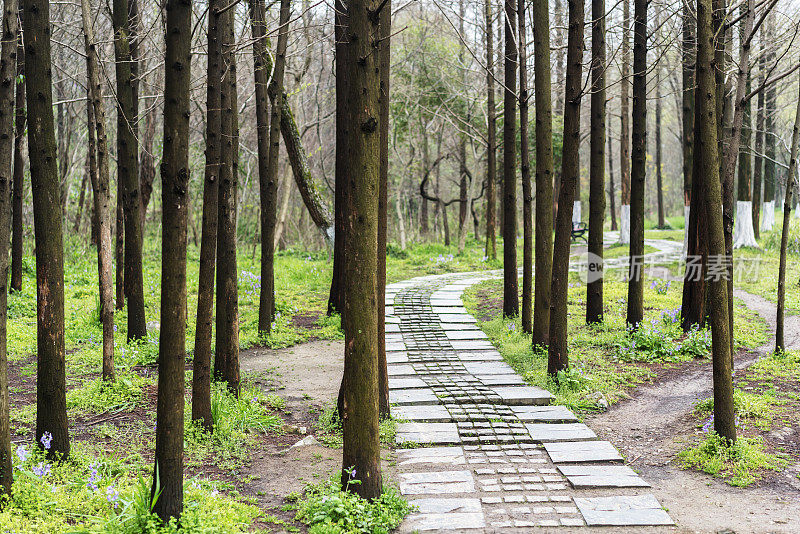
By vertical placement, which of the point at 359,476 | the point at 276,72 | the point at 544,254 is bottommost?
the point at 359,476

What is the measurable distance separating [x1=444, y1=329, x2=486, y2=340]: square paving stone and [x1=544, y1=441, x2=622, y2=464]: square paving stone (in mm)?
4015

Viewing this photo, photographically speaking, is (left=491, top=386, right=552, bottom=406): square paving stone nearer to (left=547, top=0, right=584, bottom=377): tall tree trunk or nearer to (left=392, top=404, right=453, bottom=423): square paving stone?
(left=547, top=0, right=584, bottom=377): tall tree trunk

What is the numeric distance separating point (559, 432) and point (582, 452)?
0.52m

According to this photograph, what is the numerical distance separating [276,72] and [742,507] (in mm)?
7777

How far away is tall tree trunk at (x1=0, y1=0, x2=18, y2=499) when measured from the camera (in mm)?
4062

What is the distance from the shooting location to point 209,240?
599cm

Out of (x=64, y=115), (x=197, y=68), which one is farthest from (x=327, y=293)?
(x=64, y=115)

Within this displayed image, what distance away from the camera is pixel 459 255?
2048 cm

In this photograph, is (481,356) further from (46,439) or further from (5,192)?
(5,192)

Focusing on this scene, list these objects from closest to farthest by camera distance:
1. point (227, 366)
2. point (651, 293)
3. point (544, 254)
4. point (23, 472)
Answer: point (23, 472), point (227, 366), point (544, 254), point (651, 293)

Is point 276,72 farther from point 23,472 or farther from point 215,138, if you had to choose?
point 23,472

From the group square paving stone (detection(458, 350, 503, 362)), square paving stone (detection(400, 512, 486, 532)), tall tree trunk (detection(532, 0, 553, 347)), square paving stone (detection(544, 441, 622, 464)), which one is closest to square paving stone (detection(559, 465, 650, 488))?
square paving stone (detection(544, 441, 622, 464))

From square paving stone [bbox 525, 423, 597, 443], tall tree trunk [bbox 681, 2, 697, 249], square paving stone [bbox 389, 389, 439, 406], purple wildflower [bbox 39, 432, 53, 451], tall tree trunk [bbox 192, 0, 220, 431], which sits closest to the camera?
purple wildflower [bbox 39, 432, 53, 451]

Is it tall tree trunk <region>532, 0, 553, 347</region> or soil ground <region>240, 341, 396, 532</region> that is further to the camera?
tall tree trunk <region>532, 0, 553, 347</region>
